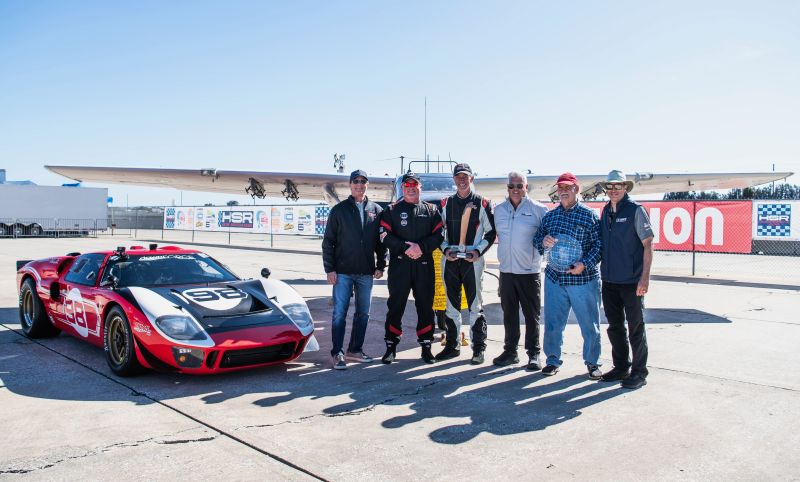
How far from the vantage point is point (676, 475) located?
336cm

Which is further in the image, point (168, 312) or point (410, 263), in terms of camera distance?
point (410, 263)

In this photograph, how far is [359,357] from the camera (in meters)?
6.28

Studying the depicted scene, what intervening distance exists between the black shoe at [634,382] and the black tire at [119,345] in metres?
4.28

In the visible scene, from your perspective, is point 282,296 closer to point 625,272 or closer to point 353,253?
point 353,253

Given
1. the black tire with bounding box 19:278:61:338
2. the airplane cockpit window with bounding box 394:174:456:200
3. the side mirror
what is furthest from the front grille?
the airplane cockpit window with bounding box 394:174:456:200

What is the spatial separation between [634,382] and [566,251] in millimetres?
1300

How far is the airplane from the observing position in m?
14.4

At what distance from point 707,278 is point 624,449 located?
41.9ft

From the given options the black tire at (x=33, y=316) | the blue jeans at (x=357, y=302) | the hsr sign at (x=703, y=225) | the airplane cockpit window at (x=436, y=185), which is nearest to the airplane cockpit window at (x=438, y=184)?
the airplane cockpit window at (x=436, y=185)

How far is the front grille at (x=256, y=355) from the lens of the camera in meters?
5.12

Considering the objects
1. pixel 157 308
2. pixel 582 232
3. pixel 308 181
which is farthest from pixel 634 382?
pixel 308 181

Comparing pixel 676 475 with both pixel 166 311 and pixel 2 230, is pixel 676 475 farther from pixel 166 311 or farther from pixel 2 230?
pixel 2 230

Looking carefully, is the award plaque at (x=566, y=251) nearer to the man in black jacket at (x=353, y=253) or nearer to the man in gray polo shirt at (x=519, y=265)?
the man in gray polo shirt at (x=519, y=265)

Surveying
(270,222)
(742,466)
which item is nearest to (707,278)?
(742,466)
